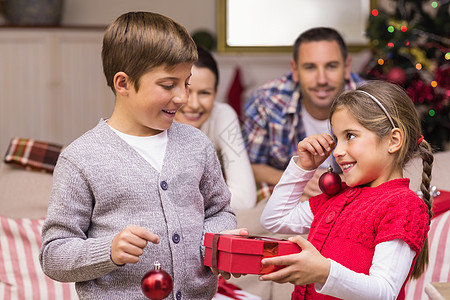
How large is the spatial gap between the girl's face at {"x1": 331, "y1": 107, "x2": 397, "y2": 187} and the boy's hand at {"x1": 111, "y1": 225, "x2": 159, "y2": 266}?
435 millimetres

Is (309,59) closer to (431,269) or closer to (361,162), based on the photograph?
(431,269)

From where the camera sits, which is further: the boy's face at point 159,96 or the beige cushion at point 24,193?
the beige cushion at point 24,193

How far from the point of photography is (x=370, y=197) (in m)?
1.35

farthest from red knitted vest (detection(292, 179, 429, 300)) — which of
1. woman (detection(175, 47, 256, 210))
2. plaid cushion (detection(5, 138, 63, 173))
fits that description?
plaid cushion (detection(5, 138, 63, 173))

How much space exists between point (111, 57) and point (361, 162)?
1.79 feet

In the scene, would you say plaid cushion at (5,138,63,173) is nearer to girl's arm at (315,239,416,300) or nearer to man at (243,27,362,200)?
man at (243,27,362,200)

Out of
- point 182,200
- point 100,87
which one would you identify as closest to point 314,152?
point 182,200

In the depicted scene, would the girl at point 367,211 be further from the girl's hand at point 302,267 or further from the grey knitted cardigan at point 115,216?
the grey knitted cardigan at point 115,216

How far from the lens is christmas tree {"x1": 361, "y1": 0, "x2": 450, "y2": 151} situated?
3463 mm

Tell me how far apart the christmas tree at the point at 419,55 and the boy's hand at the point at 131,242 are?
8.42 ft

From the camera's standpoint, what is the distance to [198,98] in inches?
99.2

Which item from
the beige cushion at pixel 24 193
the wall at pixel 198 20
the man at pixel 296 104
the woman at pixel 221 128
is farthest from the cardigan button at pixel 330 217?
the wall at pixel 198 20

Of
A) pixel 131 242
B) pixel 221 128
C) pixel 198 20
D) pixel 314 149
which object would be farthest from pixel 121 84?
pixel 198 20

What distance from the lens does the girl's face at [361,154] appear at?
1347 mm
